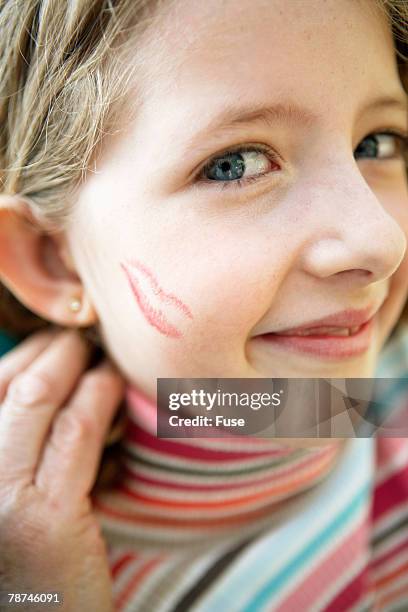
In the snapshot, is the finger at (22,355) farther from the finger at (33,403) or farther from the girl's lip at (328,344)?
the girl's lip at (328,344)

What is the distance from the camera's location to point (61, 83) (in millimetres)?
569

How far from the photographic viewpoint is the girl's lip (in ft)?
1.89

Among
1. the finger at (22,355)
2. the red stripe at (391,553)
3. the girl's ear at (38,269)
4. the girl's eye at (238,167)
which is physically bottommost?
the red stripe at (391,553)

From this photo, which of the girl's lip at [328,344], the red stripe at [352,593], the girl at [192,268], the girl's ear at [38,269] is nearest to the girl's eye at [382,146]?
the girl at [192,268]

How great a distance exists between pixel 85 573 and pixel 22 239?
0.33 meters

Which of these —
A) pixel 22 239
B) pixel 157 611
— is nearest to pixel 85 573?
pixel 157 611

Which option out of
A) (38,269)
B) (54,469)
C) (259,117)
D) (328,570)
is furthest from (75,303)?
(328,570)

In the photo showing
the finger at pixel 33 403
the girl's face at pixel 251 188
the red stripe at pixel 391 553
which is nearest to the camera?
the girl's face at pixel 251 188

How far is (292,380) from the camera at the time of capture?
0.59 metres

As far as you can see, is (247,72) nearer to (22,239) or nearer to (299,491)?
(22,239)

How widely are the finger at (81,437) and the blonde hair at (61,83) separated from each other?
184mm

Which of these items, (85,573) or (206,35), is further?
(85,573)

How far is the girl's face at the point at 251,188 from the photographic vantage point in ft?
1.69

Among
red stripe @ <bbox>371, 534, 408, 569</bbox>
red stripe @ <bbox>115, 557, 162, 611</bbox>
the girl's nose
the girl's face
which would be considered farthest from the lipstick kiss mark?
red stripe @ <bbox>371, 534, 408, 569</bbox>
